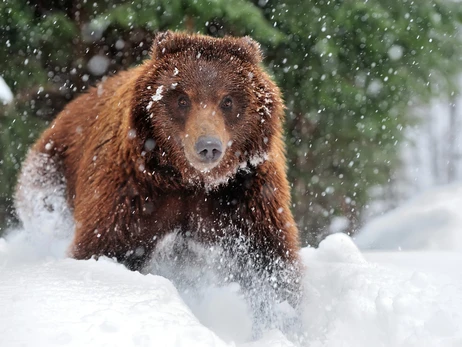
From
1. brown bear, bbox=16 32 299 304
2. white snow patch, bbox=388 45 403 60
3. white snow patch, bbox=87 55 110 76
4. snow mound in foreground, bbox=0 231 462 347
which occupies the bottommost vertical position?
snow mound in foreground, bbox=0 231 462 347

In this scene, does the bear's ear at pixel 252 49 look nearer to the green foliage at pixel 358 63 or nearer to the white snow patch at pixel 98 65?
the green foliage at pixel 358 63

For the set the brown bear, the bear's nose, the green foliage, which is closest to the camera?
the bear's nose

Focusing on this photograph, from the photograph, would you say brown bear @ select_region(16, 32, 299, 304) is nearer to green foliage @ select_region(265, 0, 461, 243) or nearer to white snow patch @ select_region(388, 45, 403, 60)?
green foliage @ select_region(265, 0, 461, 243)

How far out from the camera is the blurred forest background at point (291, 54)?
6.30m

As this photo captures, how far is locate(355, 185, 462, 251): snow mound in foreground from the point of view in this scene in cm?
560

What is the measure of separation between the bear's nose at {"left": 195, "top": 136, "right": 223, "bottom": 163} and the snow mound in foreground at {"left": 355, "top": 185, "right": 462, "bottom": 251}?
2592mm

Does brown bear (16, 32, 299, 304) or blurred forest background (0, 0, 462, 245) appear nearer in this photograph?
brown bear (16, 32, 299, 304)

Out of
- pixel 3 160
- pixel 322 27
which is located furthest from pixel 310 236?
pixel 3 160

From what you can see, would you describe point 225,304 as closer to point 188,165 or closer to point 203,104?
point 188,165

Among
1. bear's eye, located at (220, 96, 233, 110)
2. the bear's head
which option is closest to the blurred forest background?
the bear's head

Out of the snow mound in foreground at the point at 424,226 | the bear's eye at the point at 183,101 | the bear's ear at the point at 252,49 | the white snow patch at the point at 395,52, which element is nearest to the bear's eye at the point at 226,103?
the bear's eye at the point at 183,101

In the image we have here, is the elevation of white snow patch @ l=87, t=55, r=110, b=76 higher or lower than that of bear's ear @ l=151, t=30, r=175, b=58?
higher

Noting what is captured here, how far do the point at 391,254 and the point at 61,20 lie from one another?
3916 millimetres

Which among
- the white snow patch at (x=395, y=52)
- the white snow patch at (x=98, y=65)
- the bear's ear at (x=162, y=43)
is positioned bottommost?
the bear's ear at (x=162, y=43)
